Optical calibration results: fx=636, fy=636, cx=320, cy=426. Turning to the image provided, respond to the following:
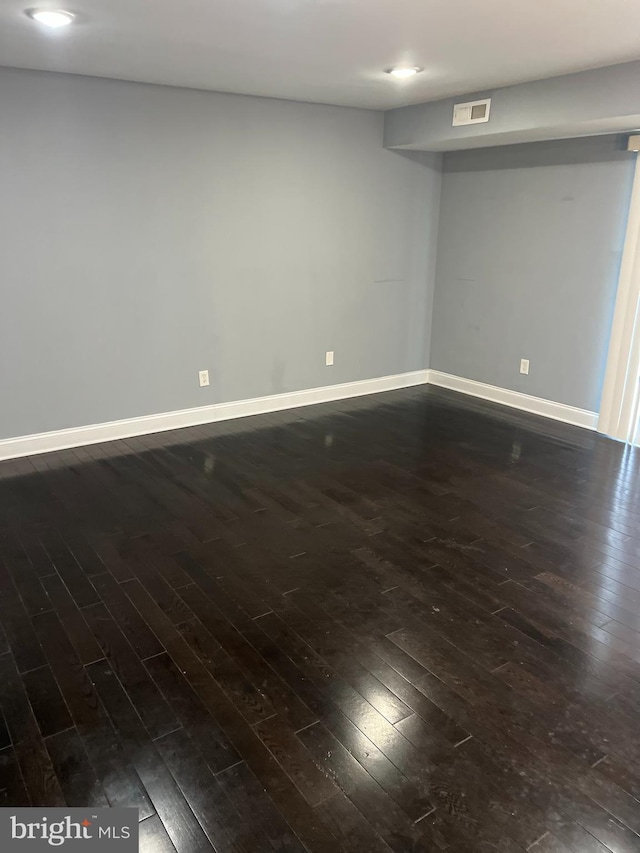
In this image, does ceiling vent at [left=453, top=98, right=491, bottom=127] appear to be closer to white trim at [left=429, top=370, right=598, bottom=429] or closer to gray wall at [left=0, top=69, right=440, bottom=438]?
gray wall at [left=0, top=69, right=440, bottom=438]

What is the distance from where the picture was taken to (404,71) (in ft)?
11.4

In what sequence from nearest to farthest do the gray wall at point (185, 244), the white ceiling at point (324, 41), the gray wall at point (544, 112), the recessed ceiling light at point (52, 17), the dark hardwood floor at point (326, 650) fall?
the dark hardwood floor at point (326, 650) → the white ceiling at point (324, 41) → the recessed ceiling light at point (52, 17) → the gray wall at point (544, 112) → the gray wall at point (185, 244)

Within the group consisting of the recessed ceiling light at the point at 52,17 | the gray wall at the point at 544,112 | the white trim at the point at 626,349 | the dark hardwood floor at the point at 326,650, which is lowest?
the dark hardwood floor at the point at 326,650

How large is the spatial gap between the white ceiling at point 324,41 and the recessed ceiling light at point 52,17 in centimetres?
5

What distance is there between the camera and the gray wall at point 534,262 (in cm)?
438

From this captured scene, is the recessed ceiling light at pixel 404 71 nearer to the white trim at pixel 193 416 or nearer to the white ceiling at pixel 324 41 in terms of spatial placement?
the white ceiling at pixel 324 41

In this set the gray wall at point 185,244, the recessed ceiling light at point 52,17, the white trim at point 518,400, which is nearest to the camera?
the recessed ceiling light at point 52,17

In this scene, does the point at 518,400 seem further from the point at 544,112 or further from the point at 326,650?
the point at 326,650

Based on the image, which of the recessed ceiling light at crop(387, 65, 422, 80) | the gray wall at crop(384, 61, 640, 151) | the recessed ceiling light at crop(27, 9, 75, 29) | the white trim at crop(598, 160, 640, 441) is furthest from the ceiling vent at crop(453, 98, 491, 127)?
the recessed ceiling light at crop(27, 9, 75, 29)

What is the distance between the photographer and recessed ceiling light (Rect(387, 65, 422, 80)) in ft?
11.1

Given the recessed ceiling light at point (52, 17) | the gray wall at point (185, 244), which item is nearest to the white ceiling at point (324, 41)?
the recessed ceiling light at point (52, 17)

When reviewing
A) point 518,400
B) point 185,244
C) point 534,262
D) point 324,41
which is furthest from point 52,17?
point 518,400

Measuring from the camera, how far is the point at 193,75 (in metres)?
3.61

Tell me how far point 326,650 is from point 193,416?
8.80ft
